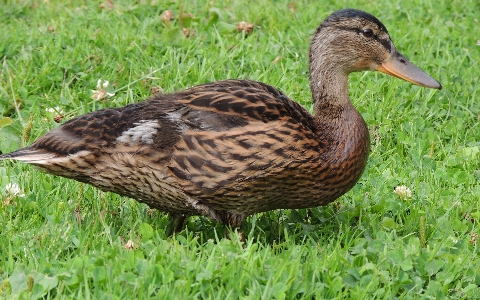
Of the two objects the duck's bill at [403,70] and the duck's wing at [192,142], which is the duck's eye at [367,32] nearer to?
the duck's bill at [403,70]

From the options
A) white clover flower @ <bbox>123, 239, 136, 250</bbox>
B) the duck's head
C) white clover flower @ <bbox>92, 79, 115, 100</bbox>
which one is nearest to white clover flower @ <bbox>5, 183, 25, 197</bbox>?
white clover flower @ <bbox>123, 239, 136, 250</bbox>

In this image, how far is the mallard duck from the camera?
4578 mm

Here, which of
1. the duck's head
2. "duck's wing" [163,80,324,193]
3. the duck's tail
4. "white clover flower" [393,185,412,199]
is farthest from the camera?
"white clover flower" [393,185,412,199]

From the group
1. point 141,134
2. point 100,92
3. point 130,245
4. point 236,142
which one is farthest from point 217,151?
point 100,92

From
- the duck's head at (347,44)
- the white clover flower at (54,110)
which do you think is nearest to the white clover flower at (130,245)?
the duck's head at (347,44)

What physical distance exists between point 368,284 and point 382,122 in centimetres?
240

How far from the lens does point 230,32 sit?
25.3 ft

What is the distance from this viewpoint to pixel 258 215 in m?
5.35

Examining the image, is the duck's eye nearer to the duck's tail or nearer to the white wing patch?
the white wing patch

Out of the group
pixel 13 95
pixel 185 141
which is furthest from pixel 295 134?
pixel 13 95

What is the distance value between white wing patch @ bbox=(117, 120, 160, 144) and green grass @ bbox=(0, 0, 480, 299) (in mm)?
484

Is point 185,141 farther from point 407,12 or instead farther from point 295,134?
point 407,12

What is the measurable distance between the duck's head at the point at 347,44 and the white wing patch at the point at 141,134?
1.04m

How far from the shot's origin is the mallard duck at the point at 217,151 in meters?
4.58
